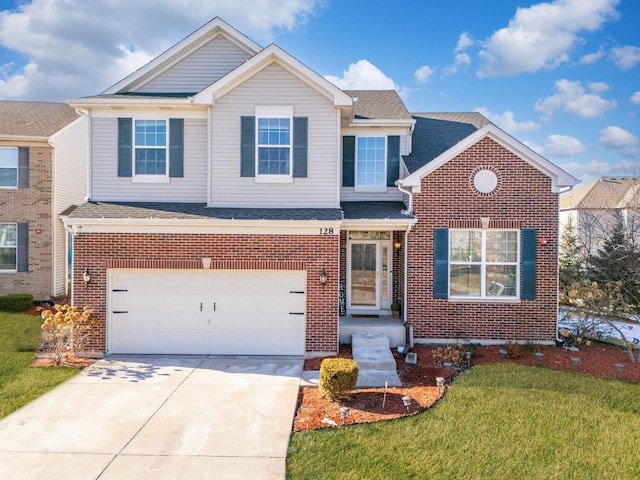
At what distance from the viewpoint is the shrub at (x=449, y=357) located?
338 inches

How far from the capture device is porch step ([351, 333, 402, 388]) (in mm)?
7465

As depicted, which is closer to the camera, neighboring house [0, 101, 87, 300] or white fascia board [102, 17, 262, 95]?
white fascia board [102, 17, 262, 95]

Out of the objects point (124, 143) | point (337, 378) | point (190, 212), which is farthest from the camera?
point (124, 143)

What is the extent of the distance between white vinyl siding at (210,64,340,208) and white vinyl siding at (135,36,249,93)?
1791 mm

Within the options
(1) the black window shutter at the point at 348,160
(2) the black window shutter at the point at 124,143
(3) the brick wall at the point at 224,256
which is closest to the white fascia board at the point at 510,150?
(1) the black window shutter at the point at 348,160

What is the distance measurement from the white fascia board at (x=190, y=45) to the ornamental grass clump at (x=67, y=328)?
6090 mm

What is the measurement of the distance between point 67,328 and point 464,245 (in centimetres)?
977

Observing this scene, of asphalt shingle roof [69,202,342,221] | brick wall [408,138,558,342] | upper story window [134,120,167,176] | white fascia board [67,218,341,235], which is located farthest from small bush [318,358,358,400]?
upper story window [134,120,167,176]

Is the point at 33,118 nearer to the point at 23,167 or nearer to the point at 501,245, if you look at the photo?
the point at 23,167

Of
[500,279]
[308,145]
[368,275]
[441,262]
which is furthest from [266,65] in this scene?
[500,279]

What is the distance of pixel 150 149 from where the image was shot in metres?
10.5

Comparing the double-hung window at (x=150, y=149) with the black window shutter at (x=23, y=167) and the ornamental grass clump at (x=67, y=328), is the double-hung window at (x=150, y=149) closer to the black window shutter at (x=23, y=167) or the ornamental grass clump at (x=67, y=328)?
the ornamental grass clump at (x=67, y=328)

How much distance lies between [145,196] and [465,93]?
13670mm

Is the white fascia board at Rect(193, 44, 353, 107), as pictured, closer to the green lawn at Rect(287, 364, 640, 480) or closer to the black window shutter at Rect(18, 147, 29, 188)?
the green lawn at Rect(287, 364, 640, 480)
